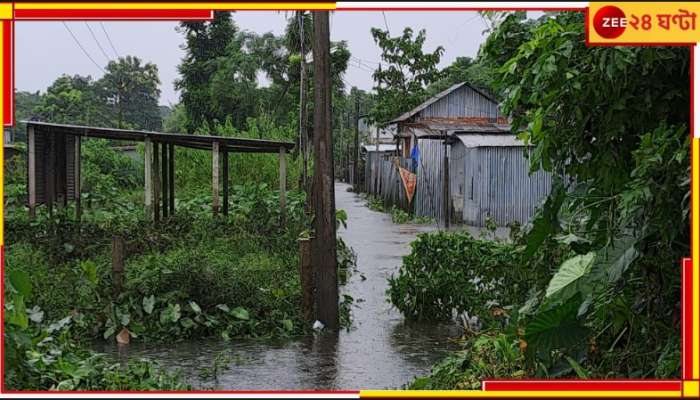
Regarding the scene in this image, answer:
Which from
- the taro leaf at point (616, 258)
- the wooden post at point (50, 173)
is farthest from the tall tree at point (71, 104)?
the taro leaf at point (616, 258)

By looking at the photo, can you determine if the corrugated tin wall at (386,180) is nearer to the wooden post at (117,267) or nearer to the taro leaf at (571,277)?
the wooden post at (117,267)

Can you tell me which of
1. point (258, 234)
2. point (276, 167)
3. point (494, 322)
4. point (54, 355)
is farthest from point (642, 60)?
point (276, 167)

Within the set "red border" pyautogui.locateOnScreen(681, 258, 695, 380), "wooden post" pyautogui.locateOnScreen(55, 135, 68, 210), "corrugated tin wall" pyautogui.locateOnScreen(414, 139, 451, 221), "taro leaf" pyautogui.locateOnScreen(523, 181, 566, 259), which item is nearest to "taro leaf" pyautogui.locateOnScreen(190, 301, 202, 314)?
"taro leaf" pyautogui.locateOnScreen(523, 181, 566, 259)

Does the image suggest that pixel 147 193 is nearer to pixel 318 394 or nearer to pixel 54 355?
pixel 54 355

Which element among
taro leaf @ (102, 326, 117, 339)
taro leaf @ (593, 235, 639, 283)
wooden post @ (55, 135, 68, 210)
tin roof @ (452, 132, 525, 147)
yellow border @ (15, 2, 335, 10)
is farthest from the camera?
tin roof @ (452, 132, 525, 147)

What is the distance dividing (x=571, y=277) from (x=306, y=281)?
4.67 metres

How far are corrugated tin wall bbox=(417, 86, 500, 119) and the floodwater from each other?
33.6 ft

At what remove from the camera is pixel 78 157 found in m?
16.0

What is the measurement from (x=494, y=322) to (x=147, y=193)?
7429 millimetres

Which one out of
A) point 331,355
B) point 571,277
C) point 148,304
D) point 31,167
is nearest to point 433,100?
point 31,167

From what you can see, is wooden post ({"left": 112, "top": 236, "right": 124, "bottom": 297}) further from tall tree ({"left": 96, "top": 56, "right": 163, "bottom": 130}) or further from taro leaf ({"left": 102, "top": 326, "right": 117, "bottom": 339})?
tall tree ({"left": 96, "top": 56, "right": 163, "bottom": 130})

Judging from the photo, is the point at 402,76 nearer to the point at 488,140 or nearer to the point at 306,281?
the point at 488,140

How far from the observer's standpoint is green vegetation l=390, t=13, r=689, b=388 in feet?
16.4

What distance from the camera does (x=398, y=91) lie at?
69.9ft
